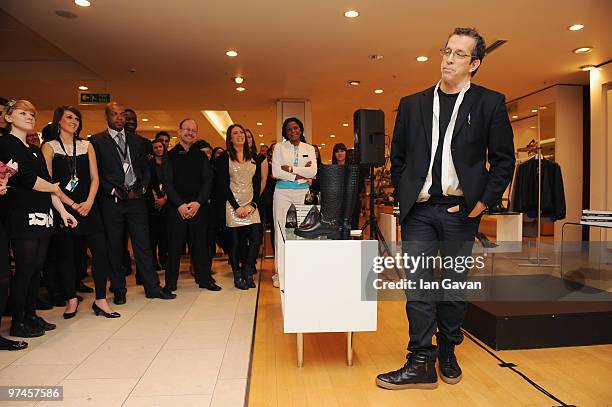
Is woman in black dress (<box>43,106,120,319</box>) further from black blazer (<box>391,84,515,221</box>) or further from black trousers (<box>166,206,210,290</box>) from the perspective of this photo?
black blazer (<box>391,84,515,221</box>)

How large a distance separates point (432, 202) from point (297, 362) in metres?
1.13

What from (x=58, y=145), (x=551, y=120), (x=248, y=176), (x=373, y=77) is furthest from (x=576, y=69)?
(x=58, y=145)

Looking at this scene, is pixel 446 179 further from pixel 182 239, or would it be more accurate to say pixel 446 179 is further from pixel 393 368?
pixel 182 239

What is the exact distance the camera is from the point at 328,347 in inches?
108

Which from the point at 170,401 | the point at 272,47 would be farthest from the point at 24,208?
the point at 272,47

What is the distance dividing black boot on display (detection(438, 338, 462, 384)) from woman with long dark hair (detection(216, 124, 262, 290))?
2400 mm

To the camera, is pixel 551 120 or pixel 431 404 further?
pixel 551 120

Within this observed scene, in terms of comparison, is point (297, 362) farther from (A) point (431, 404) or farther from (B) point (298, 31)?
(B) point (298, 31)

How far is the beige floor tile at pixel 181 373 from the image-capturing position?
2148 mm

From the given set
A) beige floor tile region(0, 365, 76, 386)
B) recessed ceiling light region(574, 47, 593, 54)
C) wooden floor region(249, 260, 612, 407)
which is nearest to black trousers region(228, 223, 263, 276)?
wooden floor region(249, 260, 612, 407)

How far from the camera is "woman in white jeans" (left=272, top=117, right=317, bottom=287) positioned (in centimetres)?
432

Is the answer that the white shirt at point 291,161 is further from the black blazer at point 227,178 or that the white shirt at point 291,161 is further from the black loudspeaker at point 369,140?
the black loudspeaker at point 369,140

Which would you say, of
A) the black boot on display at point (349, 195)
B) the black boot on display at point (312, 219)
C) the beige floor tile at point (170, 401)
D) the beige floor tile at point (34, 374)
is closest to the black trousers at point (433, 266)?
the black boot on display at point (349, 195)

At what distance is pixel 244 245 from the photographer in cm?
450
